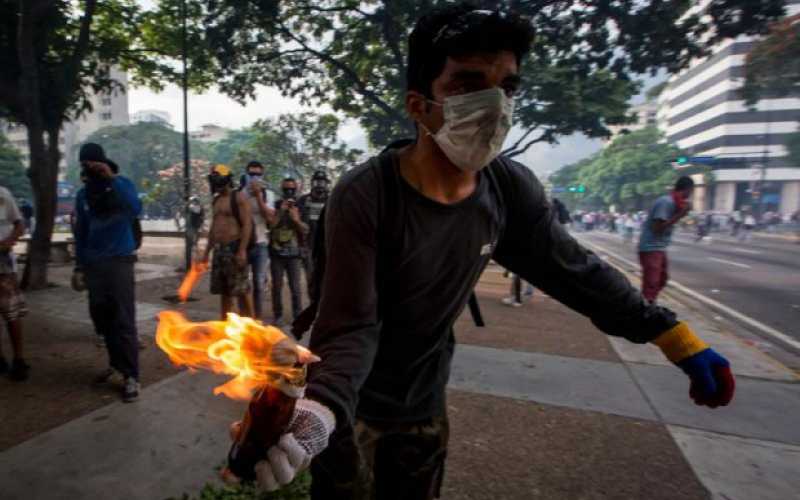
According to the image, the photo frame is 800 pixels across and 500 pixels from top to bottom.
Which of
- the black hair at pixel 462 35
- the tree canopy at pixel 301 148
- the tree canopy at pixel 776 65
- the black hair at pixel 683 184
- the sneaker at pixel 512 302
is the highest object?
the tree canopy at pixel 776 65

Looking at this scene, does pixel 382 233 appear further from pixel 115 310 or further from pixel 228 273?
pixel 228 273

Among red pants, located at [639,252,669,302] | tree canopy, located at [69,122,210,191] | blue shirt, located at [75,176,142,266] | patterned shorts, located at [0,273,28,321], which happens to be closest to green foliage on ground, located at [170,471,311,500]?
blue shirt, located at [75,176,142,266]

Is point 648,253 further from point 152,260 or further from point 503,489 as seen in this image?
point 152,260

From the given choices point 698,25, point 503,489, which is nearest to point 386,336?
point 503,489

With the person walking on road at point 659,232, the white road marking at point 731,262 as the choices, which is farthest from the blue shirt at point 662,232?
the white road marking at point 731,262

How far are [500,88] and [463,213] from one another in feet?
1.40

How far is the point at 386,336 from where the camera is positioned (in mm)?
1593

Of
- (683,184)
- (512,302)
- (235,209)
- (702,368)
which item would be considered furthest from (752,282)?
(702,368)

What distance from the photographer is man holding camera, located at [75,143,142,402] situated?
425 centimetres

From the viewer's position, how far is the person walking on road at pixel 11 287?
4.52 meters

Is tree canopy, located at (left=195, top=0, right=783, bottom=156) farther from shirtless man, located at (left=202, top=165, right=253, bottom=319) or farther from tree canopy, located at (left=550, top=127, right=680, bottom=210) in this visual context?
tree canopy, located at (left=550, top=127, right=680, bottom=210)

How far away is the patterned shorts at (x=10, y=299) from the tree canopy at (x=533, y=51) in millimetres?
9156

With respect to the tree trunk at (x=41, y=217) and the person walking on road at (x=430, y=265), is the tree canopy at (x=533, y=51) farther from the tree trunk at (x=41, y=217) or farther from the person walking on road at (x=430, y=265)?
the person walking on road at (x=430, y=265)

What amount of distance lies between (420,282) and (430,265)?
0.06m
